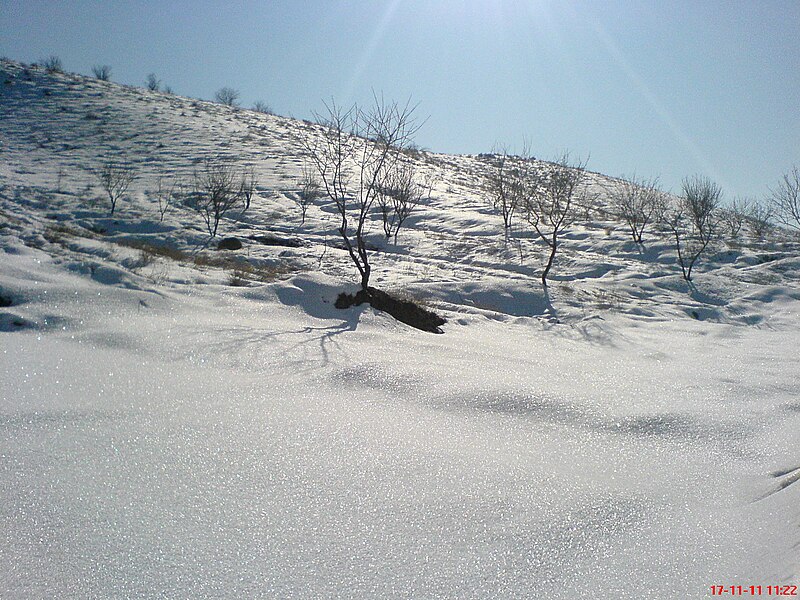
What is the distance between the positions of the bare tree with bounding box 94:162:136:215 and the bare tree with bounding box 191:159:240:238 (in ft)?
9.05

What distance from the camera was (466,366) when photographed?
194 inches

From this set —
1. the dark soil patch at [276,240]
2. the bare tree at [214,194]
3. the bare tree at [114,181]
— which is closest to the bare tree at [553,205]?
the dark soil patch at [276,240]

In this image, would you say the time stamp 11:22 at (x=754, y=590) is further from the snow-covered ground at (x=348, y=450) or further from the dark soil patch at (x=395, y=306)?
the dark soil patch at (x=395, y=306)

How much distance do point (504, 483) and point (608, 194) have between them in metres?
35.0

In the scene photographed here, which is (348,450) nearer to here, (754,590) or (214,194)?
(754,590)

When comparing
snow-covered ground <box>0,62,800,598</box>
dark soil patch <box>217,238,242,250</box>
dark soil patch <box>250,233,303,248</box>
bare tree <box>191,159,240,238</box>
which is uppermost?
bare tree <box>191,159,240,238</box>

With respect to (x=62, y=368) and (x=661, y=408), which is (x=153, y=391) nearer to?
(x=62, y=368)

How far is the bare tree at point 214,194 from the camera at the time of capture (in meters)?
18.5

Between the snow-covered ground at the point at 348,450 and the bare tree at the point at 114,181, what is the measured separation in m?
12.6

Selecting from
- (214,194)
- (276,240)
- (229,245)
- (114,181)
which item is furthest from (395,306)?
(114,181)

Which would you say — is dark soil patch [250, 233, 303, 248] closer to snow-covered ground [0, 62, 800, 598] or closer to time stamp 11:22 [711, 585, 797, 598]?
snow-covered ground [0, 62, 800, 598]

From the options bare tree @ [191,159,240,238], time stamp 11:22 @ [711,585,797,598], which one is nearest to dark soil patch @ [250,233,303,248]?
bare tree @ [191,159,240,238]

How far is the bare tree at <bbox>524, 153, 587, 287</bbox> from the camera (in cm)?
1633

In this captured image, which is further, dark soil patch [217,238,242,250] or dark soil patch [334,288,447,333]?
dark soil patch [217,238,242,250]
